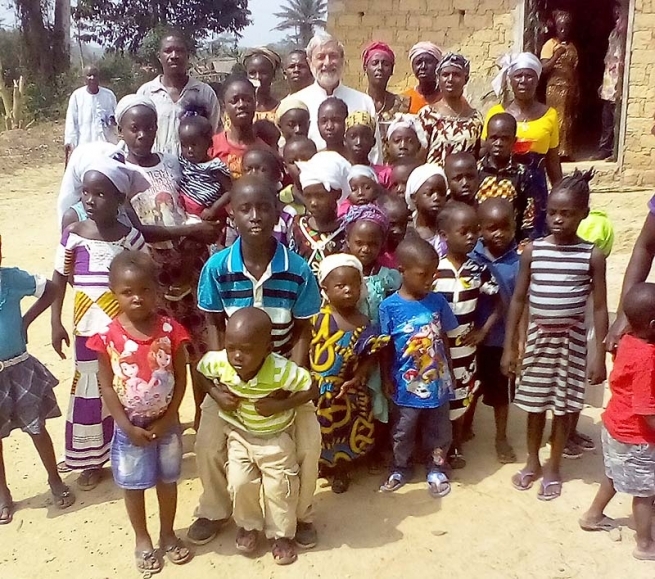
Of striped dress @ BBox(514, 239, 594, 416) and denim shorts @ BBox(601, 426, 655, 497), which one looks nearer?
denim shorts @ BBox(601, 426, 655, 497)

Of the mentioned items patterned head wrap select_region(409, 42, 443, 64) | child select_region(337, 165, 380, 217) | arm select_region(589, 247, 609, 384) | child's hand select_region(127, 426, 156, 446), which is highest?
patterned head wrap select_region(409, 42, 443, 64)

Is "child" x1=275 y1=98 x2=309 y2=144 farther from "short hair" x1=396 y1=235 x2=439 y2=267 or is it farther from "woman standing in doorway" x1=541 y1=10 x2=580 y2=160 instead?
"woman standing in doorway" x1=541 y1=10 x2=580 y2=160

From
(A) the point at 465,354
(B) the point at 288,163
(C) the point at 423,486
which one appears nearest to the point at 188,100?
(B) the point at 288,163

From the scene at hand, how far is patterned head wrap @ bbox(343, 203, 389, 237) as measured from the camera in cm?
332

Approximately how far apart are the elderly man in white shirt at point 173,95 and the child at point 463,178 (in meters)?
1.50

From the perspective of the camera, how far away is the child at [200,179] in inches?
143

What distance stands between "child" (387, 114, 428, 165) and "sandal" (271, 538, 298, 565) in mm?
2119

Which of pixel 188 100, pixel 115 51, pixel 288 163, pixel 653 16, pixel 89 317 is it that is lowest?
pixel 89 317

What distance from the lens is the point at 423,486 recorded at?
11.3 feet

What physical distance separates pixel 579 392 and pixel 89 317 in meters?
2.21

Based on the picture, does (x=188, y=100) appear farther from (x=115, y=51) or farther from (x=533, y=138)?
(x=115, y=51)

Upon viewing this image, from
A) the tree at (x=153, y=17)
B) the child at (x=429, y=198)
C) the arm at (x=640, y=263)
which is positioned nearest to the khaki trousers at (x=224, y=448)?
the child at (x=429, y=198)

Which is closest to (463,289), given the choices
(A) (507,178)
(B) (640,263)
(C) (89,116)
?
(B) (640,263)

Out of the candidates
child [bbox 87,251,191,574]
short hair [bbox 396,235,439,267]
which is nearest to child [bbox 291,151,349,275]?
short hair [bbox 396,235,439,267]
